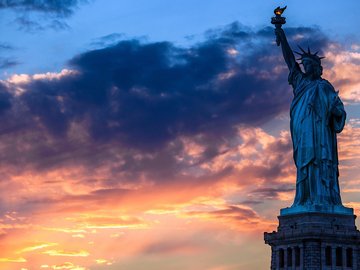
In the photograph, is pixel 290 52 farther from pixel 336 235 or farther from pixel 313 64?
pixel 336 235

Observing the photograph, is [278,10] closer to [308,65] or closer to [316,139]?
[308,65]

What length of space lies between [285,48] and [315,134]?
288 inches

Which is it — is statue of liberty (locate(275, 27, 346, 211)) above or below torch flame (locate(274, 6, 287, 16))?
below

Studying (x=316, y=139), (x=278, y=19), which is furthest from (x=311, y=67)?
(x=316, y=139)

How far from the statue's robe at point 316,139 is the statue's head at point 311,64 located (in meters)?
0.51

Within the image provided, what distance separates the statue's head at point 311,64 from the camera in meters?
70.4

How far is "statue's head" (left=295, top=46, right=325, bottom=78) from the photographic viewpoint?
7038 cm

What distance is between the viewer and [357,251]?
6762 centimetres

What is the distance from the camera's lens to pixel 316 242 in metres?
66.0

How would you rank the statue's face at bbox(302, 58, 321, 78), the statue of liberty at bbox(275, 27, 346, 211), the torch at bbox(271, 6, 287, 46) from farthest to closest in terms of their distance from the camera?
the torch at bbox(271, 6, 287, 46), the statue's face at bbox(302, 58, 321, 78), the statue of liberty at bbox(275, 27, 346, 211)

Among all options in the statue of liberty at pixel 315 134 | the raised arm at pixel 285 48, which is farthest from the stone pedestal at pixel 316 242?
the raised arm at pixel 285 48

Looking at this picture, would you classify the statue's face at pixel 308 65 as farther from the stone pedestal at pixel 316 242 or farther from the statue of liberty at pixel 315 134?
the stone pedestal at pixel 316 242

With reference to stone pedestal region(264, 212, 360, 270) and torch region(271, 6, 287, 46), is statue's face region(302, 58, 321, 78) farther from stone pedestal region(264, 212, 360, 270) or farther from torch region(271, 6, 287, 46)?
stone pedestal region(264, 212, 360, 270)

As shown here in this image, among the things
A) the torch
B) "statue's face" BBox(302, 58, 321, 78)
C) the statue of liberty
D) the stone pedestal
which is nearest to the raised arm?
the torch
